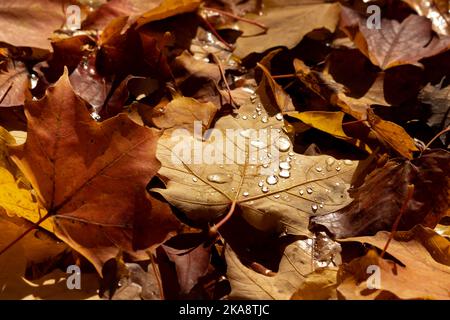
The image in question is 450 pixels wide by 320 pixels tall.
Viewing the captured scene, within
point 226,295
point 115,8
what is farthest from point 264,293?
point 115,8

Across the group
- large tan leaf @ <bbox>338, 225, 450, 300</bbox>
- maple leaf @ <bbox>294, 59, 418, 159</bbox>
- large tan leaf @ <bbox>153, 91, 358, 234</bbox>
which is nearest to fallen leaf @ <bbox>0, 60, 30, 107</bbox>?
large tan leaf @ <bbox>153, 91, 358, 234</bbox>

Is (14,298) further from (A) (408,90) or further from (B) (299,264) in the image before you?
(A) (408,90)

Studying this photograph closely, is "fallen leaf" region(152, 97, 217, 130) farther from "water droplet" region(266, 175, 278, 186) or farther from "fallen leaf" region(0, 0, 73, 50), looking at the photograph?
"fallen leaf" region(0, 0, 73, 50)

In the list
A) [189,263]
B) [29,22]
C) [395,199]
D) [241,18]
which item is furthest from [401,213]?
[29,22]

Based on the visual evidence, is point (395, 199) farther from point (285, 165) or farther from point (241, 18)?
point (241, 18)

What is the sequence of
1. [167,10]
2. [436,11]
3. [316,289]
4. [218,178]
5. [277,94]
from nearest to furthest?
[316,289]
[218,178]
[277,94]
[167,10]
[436,11]

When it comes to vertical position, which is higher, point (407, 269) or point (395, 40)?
point (395, 40)
